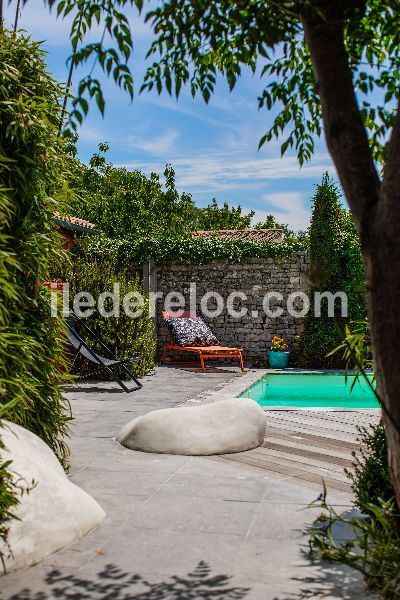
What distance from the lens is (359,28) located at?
9.66ft

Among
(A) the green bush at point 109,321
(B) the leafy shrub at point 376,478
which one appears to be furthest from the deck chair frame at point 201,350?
(B) the leafy shrub at point 376,478

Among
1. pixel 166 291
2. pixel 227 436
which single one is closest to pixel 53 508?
pixel 227 436

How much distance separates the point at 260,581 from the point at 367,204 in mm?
1687

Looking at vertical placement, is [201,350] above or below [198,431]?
above

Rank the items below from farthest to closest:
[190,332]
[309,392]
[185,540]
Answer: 1. [190,332]
2. [309,392]
3. [185,540]

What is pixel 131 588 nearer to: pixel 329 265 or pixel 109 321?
pixel 109 321

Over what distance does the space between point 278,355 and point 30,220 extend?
33.4 feet

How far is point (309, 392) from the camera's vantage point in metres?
11.8

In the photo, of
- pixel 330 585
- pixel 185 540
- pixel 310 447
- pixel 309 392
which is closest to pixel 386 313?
pixel 330 585

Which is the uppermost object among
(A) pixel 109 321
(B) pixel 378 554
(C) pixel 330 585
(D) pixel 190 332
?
(A) pixel 109 321

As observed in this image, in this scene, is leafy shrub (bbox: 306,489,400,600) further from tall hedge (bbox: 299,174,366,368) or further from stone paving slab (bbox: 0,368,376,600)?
tall hedge (bbox: 299,174,366,368)

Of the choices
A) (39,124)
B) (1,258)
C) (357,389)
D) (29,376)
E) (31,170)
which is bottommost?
(357,389)

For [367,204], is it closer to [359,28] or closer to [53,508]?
[359,28]

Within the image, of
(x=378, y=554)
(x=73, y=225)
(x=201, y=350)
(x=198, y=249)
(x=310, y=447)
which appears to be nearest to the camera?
(x=378, y=554)
